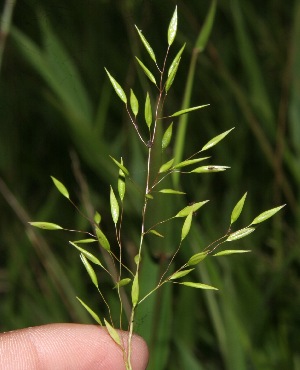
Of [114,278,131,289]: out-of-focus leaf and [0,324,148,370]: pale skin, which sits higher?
[114,278,131,289]: out-of-focus leaf

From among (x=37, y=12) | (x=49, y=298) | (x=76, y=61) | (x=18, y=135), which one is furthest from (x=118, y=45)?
(x=49, y=298)

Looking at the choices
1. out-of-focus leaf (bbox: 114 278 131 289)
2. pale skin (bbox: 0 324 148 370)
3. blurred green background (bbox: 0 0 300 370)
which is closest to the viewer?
out-of-focus leaf (bbox: 114 278 131 289)

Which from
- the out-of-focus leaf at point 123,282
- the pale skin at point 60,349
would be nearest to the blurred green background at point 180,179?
the pale skin at point 60,349

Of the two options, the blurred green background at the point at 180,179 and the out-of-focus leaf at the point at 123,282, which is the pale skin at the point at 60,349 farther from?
the out-of-focus leaf at the point at 123,282

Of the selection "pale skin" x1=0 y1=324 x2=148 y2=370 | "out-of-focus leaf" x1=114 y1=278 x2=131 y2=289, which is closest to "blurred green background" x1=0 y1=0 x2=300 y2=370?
"pale skin" x1=0 y1=324 x2=148 y2=370

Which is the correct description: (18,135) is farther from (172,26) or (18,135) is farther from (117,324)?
(172,26)

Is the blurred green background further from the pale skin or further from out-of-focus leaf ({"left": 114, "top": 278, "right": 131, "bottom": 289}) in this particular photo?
out-of-focus leaf ({"left": 114, "top": 278, "right": 131, "bottom": 289})

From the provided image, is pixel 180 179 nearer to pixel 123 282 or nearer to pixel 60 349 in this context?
pixel 60 349
